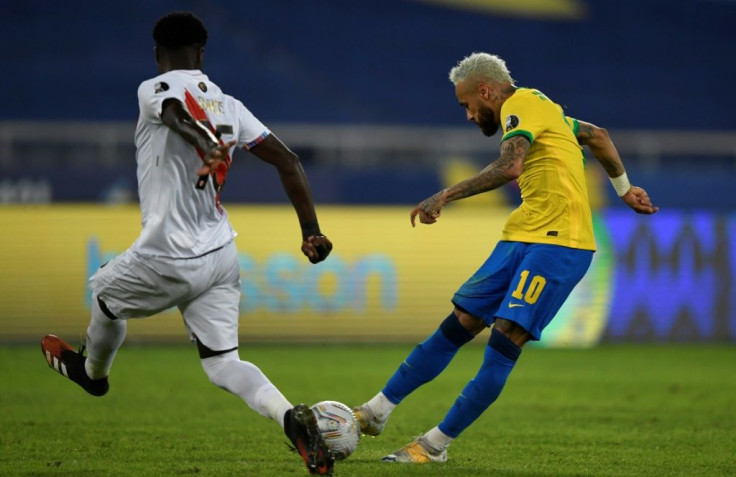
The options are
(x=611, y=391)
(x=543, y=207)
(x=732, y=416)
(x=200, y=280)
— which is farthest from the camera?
(x=611, y=391)

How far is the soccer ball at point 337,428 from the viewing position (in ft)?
18.4

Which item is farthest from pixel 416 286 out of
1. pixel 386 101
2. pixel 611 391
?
pixel 386 101

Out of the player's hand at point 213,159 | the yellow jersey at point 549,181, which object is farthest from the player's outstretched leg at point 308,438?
the yellow jersey at point 549,181

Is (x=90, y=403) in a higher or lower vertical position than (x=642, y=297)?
higher

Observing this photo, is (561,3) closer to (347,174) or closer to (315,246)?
(347,174)

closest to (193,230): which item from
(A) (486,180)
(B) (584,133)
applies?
(A) (486,180)

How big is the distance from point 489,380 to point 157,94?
7.38ft

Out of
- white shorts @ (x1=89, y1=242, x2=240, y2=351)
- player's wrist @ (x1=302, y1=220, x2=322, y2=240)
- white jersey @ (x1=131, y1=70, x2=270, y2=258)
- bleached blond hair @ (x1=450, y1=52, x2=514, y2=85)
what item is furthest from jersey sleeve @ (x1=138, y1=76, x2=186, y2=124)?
bleached blond hair @ (x1=450, y1=52, x2=514, y2=85)

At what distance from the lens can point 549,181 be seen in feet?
20.0

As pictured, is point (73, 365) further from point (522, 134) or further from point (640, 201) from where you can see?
point (640, 201)

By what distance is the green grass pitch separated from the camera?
19.7 ft

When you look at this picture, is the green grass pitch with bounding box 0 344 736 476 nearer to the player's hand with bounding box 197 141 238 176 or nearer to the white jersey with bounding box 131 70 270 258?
the white jersey with bounding box 131 70 270 258

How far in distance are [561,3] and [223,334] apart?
2213 centimetres

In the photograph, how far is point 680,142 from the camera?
66.9ft
